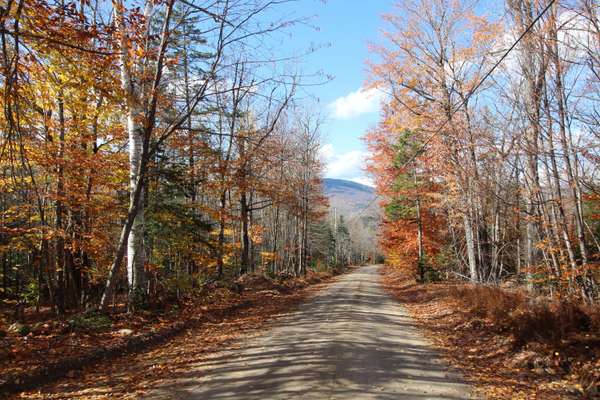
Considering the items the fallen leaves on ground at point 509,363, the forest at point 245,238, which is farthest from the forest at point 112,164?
the fallen leaves on ground at point 509,363

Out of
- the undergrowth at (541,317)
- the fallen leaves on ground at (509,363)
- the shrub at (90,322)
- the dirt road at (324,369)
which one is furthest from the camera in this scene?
the shrub at (90,322)

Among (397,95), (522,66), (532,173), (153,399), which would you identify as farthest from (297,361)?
(397,95)

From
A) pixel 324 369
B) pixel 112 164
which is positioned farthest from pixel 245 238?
pixel 324 369

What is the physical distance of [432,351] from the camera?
24.0 feet

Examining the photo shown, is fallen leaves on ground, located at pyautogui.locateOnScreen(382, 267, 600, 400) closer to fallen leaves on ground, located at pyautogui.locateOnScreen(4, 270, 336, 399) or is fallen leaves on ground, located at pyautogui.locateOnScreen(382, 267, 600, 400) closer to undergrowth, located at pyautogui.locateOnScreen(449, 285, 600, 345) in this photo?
undergrowth, located at pyautogui.locateOnScreen(449, 285, 600, 345)

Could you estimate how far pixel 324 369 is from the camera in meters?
5.79

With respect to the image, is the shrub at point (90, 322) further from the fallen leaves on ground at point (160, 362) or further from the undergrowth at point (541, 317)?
the undergrowth at point (541, 317)

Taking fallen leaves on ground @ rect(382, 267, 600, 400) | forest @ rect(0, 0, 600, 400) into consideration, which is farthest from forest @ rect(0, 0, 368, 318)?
fallen leaves on ground @ rect(382, 267, 600, 400)

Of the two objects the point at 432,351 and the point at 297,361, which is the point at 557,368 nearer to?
the point at 432,351

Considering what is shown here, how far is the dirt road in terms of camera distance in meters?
4.95

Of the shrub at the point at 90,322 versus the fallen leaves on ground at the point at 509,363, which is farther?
the shrub at the point at 90,322

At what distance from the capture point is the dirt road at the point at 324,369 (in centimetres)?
495

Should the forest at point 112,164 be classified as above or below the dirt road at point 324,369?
above

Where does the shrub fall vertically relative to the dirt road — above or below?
above
